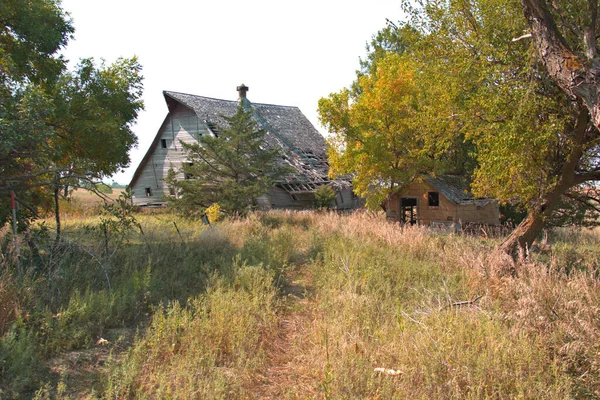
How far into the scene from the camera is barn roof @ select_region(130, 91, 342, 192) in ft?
76.9

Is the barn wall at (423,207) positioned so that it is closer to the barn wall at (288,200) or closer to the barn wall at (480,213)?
the barn wall at (480,213)

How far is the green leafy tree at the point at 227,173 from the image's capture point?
52.1 feet

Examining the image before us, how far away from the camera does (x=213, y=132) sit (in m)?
23.5

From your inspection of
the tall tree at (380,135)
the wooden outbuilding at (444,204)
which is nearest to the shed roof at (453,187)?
the wooden outbuilding at (444,204)

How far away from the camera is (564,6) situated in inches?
306

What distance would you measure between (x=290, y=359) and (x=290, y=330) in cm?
82

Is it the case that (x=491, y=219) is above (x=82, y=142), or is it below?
below

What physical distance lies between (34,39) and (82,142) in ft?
9.26

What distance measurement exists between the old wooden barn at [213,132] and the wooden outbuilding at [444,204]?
5323 millimetres

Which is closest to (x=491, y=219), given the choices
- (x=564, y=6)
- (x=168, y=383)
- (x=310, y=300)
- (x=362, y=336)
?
(x=564, y=6)

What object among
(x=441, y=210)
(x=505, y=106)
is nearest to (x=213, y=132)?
(x=441, y=210)

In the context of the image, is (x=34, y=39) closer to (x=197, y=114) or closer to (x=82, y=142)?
(x=82, y=142)

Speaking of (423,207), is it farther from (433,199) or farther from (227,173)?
(227,173)

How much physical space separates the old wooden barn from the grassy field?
14.9m
